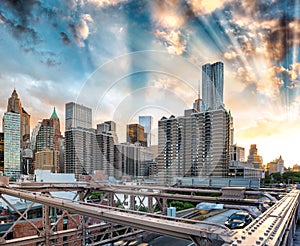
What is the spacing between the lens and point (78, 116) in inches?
1339

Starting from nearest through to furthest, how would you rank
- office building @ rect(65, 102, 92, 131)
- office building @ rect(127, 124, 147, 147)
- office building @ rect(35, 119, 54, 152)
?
office building @ rect(127, 124, 147, 147)
office building @ rect(65, 102, 92, 131)
office building @ rect(35, 119, 54, 152)

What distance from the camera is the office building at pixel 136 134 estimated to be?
2483 centimetres

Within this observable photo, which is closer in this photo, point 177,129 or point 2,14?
point 2,14

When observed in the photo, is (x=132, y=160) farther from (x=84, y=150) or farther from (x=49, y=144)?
(x=49, y=144)

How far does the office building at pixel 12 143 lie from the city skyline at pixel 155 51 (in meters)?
48.1

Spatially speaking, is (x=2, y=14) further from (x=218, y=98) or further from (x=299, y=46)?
(x=218, y=98)

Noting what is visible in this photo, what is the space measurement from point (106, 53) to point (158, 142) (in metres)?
26.5

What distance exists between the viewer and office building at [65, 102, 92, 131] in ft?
103

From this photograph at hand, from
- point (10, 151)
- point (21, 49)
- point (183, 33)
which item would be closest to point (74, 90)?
point (21, 49)

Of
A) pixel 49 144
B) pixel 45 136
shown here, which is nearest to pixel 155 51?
pixel 49 144

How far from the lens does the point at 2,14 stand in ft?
46.8

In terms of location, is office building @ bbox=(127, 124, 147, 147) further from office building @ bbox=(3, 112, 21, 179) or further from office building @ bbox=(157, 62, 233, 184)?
office building @ bbox=(3, 112, 21, 179)

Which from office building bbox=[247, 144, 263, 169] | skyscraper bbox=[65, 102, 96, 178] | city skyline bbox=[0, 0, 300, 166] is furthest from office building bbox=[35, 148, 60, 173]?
office building bbox=[247, 144, 263, 169]

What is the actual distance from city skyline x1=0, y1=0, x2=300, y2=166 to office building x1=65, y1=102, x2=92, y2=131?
1083 centimetres
